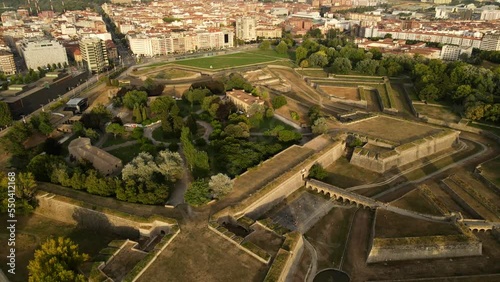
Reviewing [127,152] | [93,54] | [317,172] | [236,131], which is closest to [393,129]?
[317,172]

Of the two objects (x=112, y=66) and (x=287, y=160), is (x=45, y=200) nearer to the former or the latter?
(x=287, y=160)

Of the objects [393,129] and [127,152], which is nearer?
[127,152]

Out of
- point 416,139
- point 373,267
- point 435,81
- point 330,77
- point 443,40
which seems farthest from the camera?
point 443,40

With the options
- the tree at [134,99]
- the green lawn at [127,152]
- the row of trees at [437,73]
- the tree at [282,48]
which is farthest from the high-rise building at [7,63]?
the row of trees at [437,73]

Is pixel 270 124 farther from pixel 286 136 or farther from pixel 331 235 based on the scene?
pixel 331 235

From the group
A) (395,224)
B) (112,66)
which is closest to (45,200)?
(395,224)

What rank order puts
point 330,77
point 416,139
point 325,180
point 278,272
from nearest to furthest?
point 278,272
point 325,180
point 416,139
point 330,77

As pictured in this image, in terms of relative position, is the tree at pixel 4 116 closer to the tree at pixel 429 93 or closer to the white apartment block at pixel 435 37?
the tree at pixel 429 93
